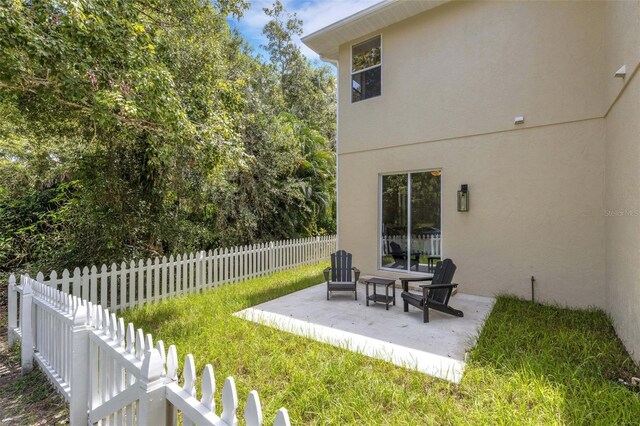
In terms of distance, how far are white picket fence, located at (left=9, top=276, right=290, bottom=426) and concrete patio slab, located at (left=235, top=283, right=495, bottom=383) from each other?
85.6 inches

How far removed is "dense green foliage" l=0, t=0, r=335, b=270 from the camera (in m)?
4.54

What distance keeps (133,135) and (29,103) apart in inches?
63.9

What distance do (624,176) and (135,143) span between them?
860cm

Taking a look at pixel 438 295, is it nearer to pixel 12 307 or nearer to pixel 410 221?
pixel 410 221

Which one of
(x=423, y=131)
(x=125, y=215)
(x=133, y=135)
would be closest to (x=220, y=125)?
(x=133, y=135)

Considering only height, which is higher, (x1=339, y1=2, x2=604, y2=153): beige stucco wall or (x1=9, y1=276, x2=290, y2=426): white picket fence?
(x1=339, y1=2, x2=604, y2=153): beige stucco wall

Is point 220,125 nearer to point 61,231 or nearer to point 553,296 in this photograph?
point 61,231

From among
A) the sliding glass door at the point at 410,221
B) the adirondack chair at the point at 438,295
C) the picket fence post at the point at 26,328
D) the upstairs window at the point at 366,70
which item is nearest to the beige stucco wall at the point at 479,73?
the upstairs window at the point at 366,70

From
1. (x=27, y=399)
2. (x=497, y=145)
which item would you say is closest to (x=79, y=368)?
(x=27, y=399)

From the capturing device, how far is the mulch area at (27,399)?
3156mm

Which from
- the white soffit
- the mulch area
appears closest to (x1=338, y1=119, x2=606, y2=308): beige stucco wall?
the white soffit

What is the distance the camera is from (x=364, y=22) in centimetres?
762

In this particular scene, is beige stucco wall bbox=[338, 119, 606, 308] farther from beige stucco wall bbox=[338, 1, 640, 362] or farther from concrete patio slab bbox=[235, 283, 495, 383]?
concrete patio slab bbox=[235, 283, 495, 383]

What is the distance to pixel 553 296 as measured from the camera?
232 inches
